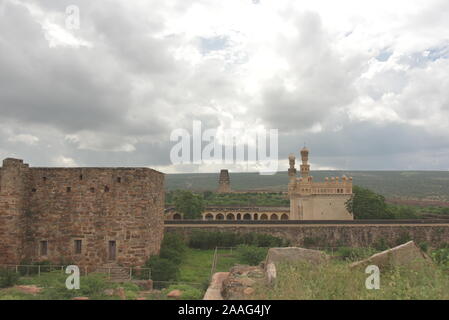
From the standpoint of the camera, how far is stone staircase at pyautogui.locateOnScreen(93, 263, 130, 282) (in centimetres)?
1565

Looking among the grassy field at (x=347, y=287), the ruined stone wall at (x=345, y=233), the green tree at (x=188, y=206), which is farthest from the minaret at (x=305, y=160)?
the grassy field at (x=347, y=287)

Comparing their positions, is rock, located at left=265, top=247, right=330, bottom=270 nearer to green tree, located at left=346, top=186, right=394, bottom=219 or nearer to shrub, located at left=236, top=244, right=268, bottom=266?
shrub, located at left=236, top=244, right=268, bottom=266

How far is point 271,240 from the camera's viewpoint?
23891mm

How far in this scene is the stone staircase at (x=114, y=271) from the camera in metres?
15.6

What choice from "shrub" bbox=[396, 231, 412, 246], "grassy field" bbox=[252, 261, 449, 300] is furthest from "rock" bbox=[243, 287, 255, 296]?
"shrub" bbox=[396, 231, 412, 246]

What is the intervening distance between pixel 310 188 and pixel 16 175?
25.5 meters

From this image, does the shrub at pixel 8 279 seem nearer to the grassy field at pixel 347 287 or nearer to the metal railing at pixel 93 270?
the metal railing at pixel 93 270

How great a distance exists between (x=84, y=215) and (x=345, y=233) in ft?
58.5

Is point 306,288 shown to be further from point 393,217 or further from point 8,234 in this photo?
point 393,217

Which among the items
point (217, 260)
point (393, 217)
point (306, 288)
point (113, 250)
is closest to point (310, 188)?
point (393, 217)

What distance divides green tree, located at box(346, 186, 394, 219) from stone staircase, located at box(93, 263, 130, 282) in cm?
2403

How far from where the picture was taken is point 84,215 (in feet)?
55.3

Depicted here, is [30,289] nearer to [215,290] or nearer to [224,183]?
[215,290]
